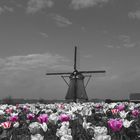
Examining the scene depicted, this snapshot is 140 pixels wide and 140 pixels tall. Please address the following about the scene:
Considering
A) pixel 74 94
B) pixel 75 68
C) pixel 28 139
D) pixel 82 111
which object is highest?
pixel 75 68

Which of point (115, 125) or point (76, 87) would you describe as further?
point (76, 87)

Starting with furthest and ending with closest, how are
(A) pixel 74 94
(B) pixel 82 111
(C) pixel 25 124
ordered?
(A) pixel 74 94, (B) pixel 82 111, (C) pixel 25 124

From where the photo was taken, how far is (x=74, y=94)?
5375 cm

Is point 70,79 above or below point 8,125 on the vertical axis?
above

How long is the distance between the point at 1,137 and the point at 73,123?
182cm

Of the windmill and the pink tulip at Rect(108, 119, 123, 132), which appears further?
the windmill

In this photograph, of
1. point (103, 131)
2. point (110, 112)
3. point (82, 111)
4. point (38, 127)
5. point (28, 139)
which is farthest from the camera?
point (110, 112)

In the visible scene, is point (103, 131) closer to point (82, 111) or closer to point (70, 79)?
point (82, 111)

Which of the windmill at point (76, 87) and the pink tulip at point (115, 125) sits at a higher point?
the windmill at point (76, 87)

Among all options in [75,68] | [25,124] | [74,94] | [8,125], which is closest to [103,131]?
[8,125]

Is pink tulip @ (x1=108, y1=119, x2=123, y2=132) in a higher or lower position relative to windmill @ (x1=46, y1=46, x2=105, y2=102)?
lower

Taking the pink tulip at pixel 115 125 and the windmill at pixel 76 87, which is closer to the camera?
the pink tulip at pixel 115 125

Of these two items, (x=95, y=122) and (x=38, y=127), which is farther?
(x=95, y=122)

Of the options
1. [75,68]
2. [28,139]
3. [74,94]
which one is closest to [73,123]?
[28,139]
